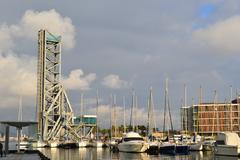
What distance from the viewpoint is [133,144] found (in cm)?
8788

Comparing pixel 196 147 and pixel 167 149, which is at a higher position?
pixel 167 149

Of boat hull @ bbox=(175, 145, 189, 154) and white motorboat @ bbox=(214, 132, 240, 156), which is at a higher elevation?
white motorboat @ bbox=(214, 132, 240, 156)

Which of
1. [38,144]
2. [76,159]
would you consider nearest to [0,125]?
[76,159]

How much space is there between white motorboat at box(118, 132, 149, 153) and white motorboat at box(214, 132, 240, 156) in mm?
14687

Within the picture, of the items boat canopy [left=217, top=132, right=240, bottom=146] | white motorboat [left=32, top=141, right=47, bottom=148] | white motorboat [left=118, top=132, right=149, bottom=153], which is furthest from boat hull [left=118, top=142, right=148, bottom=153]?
white motorboat [left=32, top=141, right=47, bottom=148]

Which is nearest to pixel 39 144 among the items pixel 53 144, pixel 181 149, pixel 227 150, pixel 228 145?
pixel 53 144

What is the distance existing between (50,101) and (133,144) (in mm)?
68813

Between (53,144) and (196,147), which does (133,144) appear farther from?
(53,144)

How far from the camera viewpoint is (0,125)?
2366 inches

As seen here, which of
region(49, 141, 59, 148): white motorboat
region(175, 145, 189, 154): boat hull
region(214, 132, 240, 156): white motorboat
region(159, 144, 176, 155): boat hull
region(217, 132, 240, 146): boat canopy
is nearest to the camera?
region(214, 132, 240, 156): white motorboat

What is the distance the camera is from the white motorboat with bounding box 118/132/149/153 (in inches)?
3457

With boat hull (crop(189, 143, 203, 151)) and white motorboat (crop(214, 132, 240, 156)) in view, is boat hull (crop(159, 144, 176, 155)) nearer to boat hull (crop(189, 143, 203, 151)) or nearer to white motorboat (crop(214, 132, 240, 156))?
white motorboat (crop(214, 132, 240, 156))

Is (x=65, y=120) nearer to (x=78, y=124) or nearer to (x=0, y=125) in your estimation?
(x=78, y=124)

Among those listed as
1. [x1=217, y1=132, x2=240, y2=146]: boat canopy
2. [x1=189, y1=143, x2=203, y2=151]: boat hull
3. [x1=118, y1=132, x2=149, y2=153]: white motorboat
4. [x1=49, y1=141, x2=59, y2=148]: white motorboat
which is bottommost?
[x1=49, y1=141, x2=59, y2=148]: white motorboat
